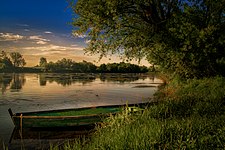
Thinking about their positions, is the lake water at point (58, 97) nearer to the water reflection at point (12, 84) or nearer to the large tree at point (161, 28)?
the water reflection at point (12, 84)

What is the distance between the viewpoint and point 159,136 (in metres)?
6.23

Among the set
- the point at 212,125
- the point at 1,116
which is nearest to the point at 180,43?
the point at 212,125

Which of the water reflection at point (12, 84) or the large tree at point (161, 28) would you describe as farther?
the water reflection at point (12, 84)

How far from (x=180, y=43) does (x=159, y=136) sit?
1451 centimetres

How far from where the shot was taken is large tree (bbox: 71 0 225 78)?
18203mm

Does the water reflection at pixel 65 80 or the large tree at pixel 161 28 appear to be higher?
the large tree at pixel 161 28

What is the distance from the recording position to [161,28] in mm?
20641

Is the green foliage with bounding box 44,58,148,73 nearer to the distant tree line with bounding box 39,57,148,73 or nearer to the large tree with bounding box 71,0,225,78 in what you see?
the distant tree line with bounding box 39,57,148,73

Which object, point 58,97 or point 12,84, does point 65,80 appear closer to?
point 12,84

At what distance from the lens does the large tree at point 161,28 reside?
18.2m

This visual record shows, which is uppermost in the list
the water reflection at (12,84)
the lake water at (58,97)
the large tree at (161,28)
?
the large tree at (161,28)

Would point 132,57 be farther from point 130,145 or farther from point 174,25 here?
point 130,145

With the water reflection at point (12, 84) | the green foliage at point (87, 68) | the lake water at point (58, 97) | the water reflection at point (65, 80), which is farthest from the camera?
the green foliage at point (87, 68)

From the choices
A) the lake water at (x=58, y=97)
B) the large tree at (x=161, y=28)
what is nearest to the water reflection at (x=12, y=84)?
the lake water at (x=58, y=97)
